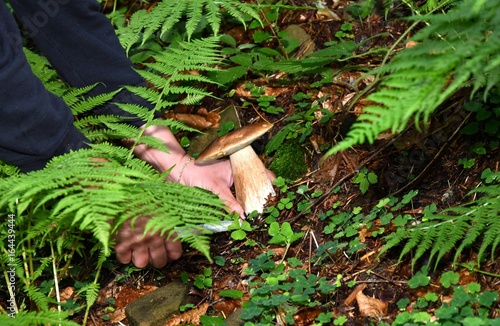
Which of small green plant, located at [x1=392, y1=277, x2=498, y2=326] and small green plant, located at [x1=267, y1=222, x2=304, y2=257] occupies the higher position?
small green plant, located at [x1=392, y1=277, x2=498, y2=326]

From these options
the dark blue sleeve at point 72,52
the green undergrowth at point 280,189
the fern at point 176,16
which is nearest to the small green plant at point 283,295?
the green undergrowth at point 280,189

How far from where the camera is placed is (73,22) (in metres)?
3.49

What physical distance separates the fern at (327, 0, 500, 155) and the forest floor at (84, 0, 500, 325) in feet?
3.69

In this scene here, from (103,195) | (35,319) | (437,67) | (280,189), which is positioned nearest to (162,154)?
(280,189)

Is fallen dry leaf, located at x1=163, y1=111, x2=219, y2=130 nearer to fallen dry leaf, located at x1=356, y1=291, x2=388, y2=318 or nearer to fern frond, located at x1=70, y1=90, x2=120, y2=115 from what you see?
fern frond, located at x1=70, y1=90, x2=120, y2=115

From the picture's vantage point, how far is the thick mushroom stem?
358 centimetres

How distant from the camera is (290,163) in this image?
147 inches

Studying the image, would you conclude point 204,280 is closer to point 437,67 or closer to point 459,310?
point 459,310

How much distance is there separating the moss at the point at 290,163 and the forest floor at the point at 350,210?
0.16ft

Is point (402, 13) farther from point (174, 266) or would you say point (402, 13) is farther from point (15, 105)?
point (15, 105)

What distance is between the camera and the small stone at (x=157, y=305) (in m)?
3.18

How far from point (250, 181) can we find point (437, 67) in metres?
1.93

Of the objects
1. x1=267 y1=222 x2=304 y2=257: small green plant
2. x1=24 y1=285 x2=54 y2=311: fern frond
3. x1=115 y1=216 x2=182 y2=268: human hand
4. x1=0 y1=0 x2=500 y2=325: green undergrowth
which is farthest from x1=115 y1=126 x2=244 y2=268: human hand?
x1=24 y1=285 x2=54 y2=311: fern frond

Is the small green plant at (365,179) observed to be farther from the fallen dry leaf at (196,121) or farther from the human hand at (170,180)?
the fallen dry leaf at (196,121)
